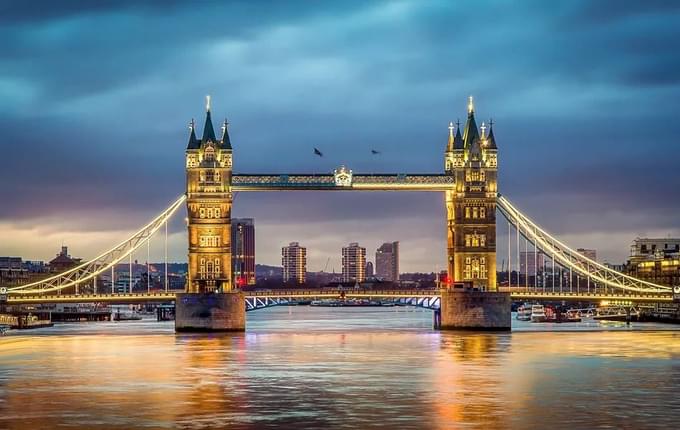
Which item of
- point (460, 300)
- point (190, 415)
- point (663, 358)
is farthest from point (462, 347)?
point (190, 415)

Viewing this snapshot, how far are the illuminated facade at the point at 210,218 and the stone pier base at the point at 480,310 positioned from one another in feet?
73.9

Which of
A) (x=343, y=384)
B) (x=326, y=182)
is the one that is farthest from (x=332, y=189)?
(x=343, y=384)

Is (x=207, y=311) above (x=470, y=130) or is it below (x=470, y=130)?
below

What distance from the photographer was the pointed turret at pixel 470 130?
472ft

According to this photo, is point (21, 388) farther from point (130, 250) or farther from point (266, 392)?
point (130, 250)

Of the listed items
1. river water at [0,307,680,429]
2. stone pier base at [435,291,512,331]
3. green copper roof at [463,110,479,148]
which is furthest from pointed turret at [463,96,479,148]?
river water at [0,307,680,429]

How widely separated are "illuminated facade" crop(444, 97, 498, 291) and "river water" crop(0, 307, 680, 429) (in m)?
20.2

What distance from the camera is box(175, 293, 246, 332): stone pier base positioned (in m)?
136

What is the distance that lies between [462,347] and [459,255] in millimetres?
32272

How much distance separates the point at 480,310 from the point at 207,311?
26.7 metres

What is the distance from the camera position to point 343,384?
75938mm

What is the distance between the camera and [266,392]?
234 ft

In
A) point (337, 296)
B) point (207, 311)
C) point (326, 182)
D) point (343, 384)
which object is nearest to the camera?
Result: point (343, 384)

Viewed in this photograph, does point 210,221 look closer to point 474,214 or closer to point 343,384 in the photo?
point 474,214
